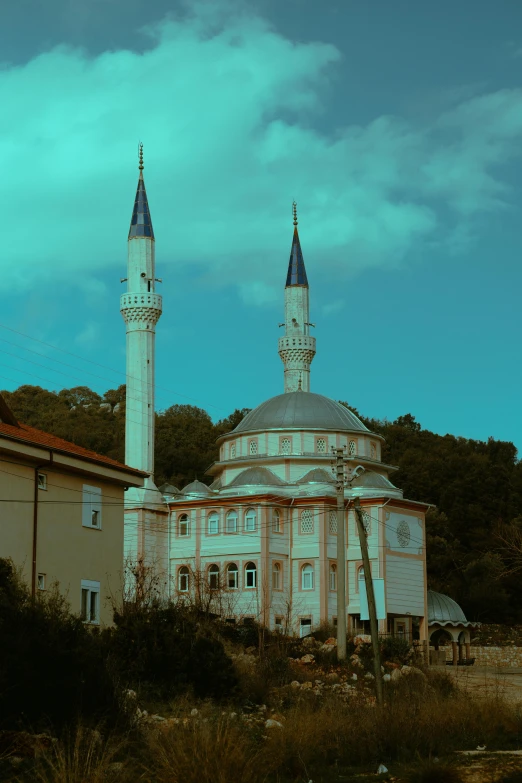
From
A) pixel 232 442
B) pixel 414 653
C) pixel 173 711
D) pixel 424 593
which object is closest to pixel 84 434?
pixel 232 442

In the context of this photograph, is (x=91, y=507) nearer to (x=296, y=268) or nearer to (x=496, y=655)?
(x=496, y=655)

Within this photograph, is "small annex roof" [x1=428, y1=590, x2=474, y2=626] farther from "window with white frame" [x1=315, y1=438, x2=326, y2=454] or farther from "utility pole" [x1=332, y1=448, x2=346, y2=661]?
"utility pole" [x1=332, y1=448, x2=346, y2=661]

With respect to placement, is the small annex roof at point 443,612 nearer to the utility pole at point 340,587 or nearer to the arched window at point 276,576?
the arched window at point 276,576

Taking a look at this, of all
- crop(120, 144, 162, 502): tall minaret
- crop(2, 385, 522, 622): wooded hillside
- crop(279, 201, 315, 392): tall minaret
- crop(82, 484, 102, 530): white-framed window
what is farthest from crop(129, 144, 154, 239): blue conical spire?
crop(82, 484, 102, 530): white-framed window

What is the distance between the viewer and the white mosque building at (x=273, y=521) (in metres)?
50.6

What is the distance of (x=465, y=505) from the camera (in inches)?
2751

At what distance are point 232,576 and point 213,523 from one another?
2608 millimetres

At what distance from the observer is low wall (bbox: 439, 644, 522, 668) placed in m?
50.9

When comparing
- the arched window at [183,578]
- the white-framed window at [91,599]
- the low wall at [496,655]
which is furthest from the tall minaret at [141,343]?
the white-framed window at [91,599]

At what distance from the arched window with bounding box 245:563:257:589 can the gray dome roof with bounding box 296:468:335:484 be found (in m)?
4.69

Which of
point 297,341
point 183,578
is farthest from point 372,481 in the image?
point 297,341

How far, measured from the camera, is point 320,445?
188 feet

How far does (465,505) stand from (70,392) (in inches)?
1507

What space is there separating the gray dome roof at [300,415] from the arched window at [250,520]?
20.0ft
